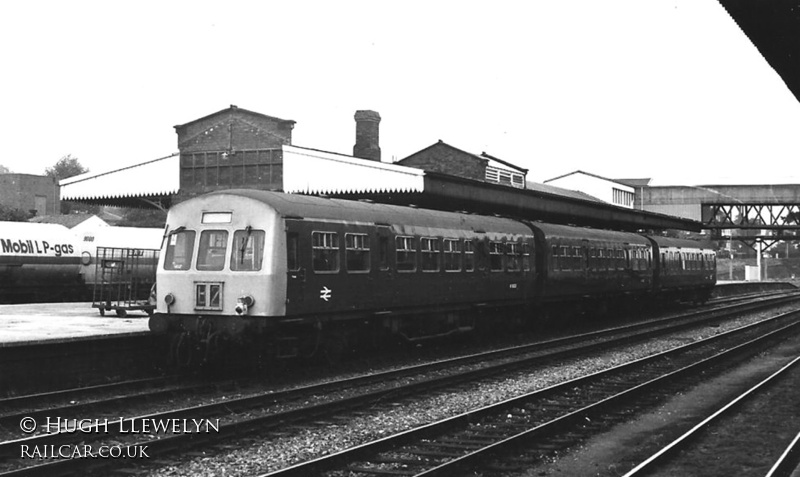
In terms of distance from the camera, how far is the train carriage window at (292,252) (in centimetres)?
1390

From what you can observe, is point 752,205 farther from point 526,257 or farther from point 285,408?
point 285,408

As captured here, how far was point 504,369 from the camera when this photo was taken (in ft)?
51.6

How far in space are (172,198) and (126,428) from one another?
845 inches

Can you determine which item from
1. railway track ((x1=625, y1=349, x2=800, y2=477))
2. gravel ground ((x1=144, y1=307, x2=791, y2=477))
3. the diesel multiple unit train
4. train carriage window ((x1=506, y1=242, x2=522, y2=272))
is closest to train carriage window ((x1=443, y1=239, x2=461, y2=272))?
the diesel multiple unit train

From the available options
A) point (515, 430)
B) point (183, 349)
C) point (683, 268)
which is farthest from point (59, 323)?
point (683, 268)

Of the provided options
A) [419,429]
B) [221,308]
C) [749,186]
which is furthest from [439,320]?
[749,186]

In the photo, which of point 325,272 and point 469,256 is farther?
point 469,256

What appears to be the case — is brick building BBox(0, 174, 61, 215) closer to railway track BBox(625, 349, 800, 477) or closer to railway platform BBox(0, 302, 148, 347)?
railway platform BBox(0, 302, 148, 347)

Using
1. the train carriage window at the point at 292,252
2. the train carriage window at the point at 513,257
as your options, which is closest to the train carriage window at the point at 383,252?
the train carriage window at the point at 292,252

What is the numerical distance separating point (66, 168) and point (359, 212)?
352 feet

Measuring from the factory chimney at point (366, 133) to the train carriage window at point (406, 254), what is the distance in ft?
63.5

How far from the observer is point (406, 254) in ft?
56.1

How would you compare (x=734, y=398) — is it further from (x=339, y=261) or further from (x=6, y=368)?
(x=6, y=368)

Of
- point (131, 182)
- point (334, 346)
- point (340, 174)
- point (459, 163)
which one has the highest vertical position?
point (459, 163)
